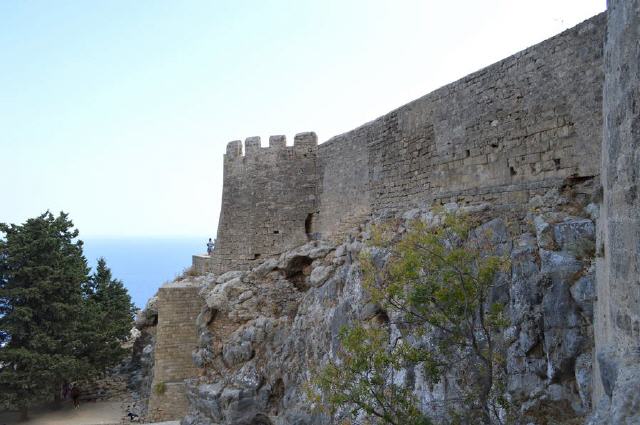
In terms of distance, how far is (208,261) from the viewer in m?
16.7

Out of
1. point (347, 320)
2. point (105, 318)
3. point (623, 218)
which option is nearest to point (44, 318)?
point (105, 318)

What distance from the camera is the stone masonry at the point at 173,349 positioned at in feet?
50.7

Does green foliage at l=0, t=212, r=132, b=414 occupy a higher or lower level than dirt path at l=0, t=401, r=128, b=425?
higher

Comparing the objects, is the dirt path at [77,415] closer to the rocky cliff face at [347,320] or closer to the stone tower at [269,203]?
the rocky cliff face at [347,320]

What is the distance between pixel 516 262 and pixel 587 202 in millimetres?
1346

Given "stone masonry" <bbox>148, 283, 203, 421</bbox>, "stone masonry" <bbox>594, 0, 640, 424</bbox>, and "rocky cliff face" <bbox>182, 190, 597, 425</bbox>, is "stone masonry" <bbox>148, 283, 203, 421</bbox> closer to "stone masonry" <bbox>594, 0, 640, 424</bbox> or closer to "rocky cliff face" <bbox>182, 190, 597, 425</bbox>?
"rocky cliff face" <bbox>182, 190, 597, 425</bbox>

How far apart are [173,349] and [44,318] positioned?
6.85 m

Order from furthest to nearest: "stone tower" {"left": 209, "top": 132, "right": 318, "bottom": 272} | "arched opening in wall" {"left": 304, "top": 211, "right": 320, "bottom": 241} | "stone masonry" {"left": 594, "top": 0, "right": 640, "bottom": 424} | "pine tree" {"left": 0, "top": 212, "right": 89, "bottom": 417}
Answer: "pine tree" {"left": 0, "top": 212, "right": 89, "bottom": 417} < "stone tower" {"left": 209, "top": 132, "right": 318, "bottom": 272} < "arched opening in wall" {"left": 304, "top": 211, "right": 320, "bottom": 241} < "stone masonry" {"left": 594, "top": 0, "right": 640, "bottom": 424}

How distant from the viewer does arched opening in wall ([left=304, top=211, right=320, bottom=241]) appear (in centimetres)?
1542

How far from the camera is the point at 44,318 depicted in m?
19.3

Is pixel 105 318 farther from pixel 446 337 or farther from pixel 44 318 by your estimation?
pixel 446 337

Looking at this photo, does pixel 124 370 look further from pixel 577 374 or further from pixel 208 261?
pixel 577 374

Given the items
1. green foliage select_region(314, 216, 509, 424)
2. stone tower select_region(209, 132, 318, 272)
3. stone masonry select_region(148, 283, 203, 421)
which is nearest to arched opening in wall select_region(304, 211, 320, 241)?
stone tower select_region(209, 132, 318, 272)

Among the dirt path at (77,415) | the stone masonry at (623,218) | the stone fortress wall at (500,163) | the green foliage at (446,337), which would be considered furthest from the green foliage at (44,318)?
the stone masonry at (623,218)
